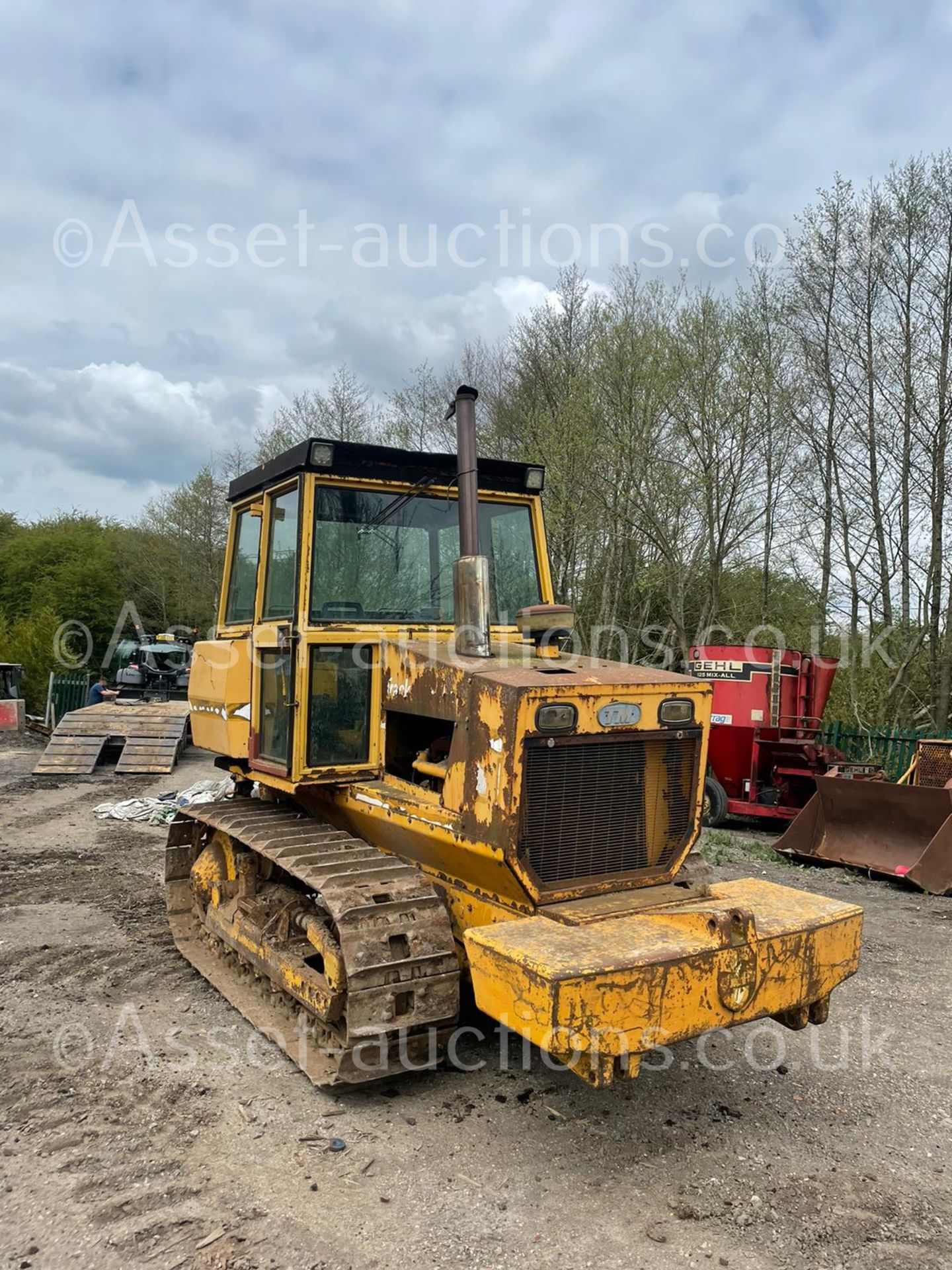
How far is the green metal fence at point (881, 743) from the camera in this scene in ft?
42.7

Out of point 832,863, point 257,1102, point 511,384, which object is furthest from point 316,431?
point 257,1102

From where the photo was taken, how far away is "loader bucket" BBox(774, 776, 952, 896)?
8047 mm

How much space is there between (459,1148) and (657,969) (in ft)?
3.81

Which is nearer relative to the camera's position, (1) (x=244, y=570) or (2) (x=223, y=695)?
(2) (x=223, y=695)

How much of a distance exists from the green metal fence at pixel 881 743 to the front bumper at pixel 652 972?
9.84m

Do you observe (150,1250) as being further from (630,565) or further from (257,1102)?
(630,565)

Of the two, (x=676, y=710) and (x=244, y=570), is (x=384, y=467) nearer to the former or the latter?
(x=244, y=570)

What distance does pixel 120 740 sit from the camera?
47.5ft

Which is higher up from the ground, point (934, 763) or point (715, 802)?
point (934, 763)

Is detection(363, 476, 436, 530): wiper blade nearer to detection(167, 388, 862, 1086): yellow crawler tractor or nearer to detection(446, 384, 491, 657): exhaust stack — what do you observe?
detection(167, 388, 862, 1086): yellow crawler tractor

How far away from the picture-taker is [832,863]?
885 centimetres

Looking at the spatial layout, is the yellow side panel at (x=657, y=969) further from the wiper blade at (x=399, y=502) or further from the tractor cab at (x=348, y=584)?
the wiper blade at (x=399, y=502)

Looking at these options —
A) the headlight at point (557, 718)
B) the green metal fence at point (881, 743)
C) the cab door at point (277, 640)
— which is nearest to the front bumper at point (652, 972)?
the headlight at point (557, 718)

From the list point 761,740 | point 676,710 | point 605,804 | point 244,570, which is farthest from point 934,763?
point 244,570
